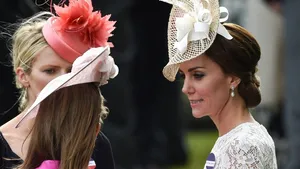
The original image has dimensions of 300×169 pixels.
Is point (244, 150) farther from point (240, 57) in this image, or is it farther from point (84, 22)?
point (84, 22)

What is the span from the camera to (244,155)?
12.1 feet

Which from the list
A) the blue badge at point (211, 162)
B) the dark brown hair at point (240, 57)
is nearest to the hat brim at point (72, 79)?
the dark brown hair at point (240, 57)

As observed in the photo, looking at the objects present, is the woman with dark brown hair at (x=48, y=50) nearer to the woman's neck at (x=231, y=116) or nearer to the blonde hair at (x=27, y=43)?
the blonde hair at (x=27, y=43)

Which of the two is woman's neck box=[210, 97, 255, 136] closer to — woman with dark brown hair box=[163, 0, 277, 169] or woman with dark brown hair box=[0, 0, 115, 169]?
woman with dark brown hair box=[163, 0, 277, 169]

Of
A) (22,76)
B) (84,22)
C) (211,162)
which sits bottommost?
(211,162)

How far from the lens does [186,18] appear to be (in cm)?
388

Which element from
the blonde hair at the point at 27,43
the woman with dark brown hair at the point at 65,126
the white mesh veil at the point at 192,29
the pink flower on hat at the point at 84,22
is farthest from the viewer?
the blonde hair at the point at 27,43

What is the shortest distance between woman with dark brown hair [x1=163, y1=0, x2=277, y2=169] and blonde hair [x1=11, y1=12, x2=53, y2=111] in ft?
2.42

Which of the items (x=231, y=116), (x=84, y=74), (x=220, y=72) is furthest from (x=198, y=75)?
(x=84, y=74)

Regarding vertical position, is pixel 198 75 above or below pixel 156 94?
above

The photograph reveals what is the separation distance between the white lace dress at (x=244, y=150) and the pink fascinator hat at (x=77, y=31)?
0.82 meters

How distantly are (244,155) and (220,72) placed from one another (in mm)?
361

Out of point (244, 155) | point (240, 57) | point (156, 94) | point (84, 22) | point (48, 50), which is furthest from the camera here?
point (156, 94)

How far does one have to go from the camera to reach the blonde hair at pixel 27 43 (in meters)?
4.36
